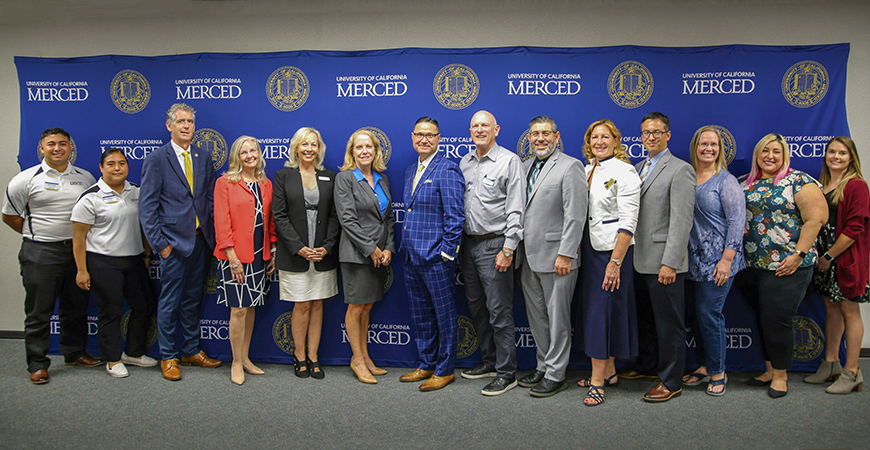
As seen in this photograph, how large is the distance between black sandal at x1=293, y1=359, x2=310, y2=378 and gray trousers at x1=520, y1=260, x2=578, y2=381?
1793mm

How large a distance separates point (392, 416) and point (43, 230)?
3087 mm

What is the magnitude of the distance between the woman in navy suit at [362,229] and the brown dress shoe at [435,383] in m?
0.42

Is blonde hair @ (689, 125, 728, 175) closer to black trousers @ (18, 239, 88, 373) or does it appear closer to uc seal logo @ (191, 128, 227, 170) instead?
uc seal logo @ (191, 128, 227, 170)

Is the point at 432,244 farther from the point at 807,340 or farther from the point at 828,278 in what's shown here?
the point at 807,340

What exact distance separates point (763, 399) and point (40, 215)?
18.1ft

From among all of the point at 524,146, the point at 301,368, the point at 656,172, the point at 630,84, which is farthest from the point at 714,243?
the point at 301,368

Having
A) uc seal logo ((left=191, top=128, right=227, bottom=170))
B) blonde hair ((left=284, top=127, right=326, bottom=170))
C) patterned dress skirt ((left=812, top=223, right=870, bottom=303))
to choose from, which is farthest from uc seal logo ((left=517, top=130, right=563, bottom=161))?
uc seal logo ((left=191, top=128, right=227, bottom=170))

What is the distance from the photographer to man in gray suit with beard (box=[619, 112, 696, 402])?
2818 millimetres

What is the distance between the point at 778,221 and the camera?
3.02 metres

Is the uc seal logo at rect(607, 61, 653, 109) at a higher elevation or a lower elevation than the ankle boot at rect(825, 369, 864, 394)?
higher

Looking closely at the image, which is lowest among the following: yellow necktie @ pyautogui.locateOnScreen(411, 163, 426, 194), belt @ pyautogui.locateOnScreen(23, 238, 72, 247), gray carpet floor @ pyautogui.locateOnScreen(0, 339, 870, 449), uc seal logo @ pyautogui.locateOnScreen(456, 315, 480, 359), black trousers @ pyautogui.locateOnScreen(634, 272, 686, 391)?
gray carpet floor @ pyautogui.locateOnScreen(0, 339, 870, 449)

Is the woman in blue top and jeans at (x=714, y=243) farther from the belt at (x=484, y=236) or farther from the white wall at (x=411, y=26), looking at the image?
the belt at (x=484, y=236)

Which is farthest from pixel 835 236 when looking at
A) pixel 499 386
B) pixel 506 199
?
pixel 499 386

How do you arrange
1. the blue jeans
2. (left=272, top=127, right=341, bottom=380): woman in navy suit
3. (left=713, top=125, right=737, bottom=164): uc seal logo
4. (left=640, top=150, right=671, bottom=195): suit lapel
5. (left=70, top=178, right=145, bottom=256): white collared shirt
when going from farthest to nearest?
(left=713, top=125, right=737, bottom=164): uc seal logo < (left=70, top=178, right=145, bottom=256): white collared shirt < (left=272, top=127, right=341, bottom=380): woman in navy suit < the blue jeans < (left=640, top=150, right=671, bottom=195): suit lapel
